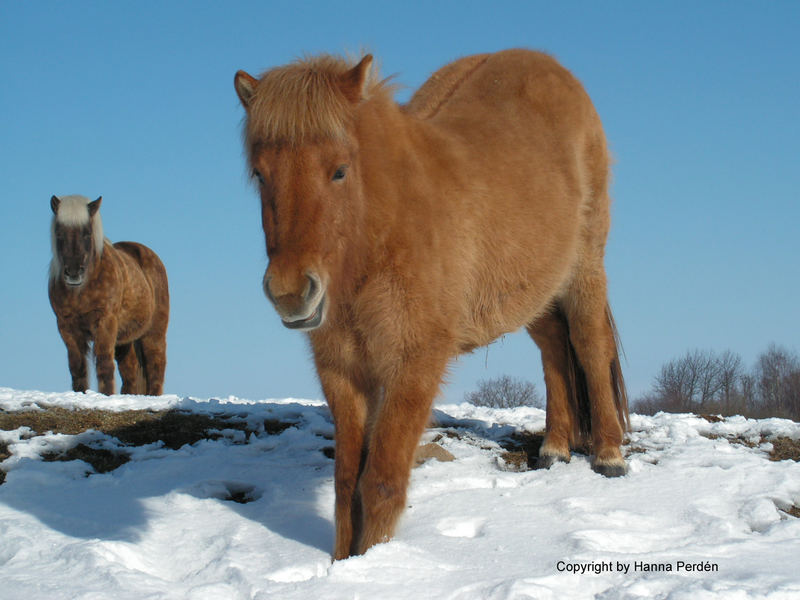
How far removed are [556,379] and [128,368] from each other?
9305mm

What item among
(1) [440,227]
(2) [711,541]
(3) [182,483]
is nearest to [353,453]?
(1) [440,227]

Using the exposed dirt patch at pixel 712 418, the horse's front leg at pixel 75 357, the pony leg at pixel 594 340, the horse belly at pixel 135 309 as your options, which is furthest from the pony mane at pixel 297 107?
the horse belly at pixel 135 309

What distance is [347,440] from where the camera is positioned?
3.83m

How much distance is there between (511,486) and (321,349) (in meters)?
1.87

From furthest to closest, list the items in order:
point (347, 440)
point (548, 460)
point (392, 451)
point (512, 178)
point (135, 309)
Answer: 1. point (135, 309)
2. point (548, 460)
3. point (512, 178)
4. point (347, 440)
5. point (392, 451)

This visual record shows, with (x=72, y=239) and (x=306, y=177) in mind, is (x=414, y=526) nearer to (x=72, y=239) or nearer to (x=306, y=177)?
(x=306, y=177)

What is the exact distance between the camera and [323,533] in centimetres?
410

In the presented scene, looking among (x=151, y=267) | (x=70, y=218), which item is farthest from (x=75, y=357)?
(x=151, y=267)

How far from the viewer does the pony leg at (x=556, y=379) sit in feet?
19.1

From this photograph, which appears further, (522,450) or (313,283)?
(522,450)

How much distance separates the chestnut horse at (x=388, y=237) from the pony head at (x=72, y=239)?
700 centimetres

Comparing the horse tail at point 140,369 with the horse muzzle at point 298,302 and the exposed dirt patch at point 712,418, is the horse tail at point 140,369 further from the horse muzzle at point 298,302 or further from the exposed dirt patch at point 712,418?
the horse muzzle at point 298,302

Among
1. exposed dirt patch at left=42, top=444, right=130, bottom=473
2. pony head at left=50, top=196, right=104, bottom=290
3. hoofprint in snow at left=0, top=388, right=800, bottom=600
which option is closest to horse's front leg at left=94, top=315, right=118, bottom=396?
pony head at left=50, top=196, right=104, bottom=290

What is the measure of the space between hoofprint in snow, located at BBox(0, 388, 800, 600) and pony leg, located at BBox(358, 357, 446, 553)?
15cm
